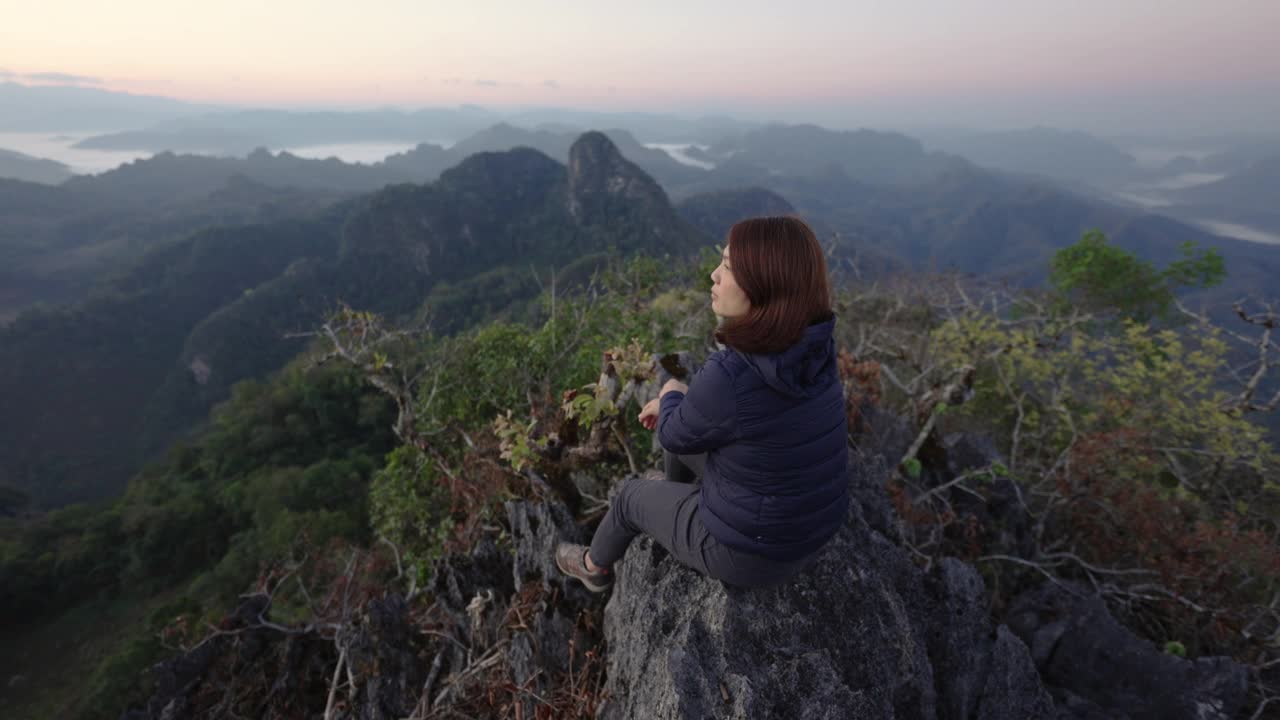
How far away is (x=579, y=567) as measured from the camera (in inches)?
143

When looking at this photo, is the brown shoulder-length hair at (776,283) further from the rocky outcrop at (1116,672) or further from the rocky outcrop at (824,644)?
the rocky outcrop at (1116,672)

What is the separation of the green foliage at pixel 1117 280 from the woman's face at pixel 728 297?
1979cm

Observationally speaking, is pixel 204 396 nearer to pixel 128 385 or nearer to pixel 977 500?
pixel 128 385

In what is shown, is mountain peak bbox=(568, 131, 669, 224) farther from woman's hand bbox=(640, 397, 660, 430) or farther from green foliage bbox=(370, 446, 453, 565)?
woman's hand bbox=(640, 397, 660, 430)

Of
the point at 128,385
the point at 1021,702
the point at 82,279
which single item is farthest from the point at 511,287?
the point at 82,279

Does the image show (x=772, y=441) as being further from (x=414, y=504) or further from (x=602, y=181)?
(x=602, y=181)

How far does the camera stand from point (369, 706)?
4.20 meters

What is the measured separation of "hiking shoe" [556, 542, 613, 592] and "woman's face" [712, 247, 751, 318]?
216 centimetres

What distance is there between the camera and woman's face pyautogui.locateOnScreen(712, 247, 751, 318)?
7.55 feet

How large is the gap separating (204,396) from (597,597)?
280ft

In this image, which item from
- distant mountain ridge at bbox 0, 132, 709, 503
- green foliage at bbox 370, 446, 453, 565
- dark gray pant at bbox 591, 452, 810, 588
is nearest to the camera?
dark gray pant at bbox 591, 452, 810, 588

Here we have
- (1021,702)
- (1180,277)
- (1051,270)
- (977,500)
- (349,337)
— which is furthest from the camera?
(1051,270)

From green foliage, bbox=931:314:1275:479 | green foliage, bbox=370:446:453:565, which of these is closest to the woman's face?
green foliage, bbox=370:446:453:565

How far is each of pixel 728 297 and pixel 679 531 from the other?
4.15 feet
